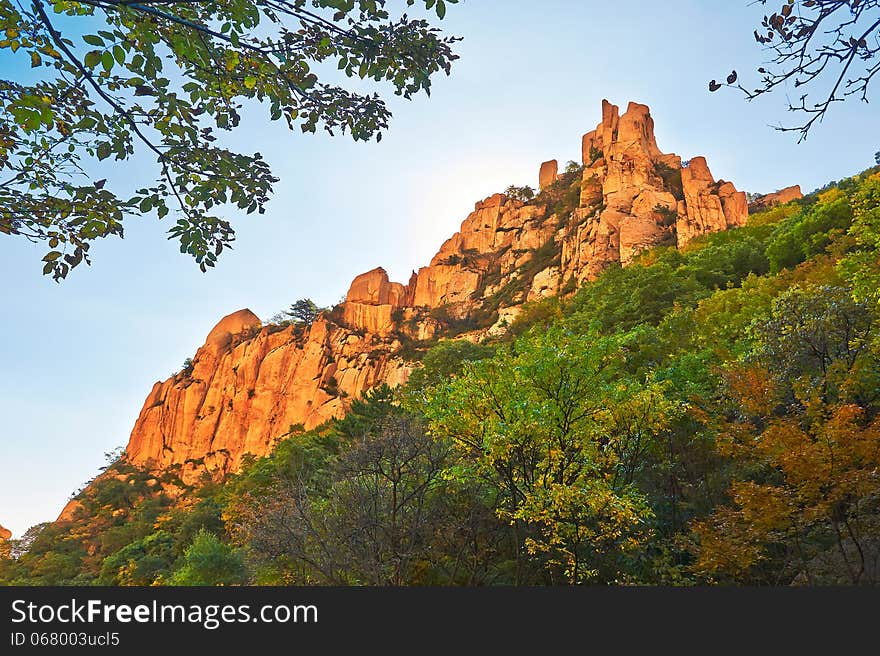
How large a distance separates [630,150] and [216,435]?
65434 mm

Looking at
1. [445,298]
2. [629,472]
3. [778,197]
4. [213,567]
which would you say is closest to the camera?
[629,472]

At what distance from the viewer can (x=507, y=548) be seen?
15.6 meters

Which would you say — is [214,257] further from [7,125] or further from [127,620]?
[127,620]

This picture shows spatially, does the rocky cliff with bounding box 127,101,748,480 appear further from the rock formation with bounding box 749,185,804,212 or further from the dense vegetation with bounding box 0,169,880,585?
the dense vegetation with bounding box 0,169,880,585

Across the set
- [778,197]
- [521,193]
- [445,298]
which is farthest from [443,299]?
[778,197]

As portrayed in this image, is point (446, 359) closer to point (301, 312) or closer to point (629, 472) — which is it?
point (629, 472)

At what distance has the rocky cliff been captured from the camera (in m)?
61.5

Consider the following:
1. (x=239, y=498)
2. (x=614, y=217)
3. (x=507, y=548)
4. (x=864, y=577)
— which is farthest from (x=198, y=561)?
(x=614, y=217)

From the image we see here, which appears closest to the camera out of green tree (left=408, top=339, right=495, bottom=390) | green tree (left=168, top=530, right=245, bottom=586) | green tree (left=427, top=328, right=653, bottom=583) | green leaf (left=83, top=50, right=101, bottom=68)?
green leaf (left=83, top=50, right=101, bottom=68)

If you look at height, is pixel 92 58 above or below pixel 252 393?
below

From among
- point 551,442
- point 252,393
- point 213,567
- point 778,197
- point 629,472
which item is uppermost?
point 778,197

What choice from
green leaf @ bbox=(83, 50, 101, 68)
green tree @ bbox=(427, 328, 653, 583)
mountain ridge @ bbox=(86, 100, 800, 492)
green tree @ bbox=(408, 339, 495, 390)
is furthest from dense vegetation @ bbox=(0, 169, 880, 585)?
mountain ridge @ bbox=(86, 100, 800, 492)

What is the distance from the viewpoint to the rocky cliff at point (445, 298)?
61.5 metres

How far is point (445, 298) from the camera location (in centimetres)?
8306
